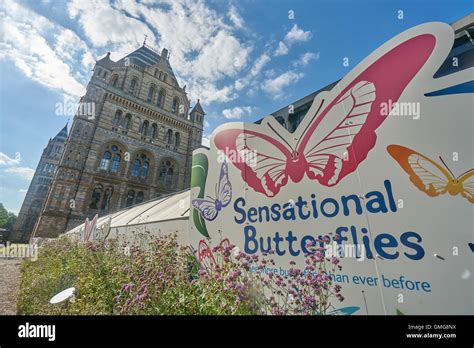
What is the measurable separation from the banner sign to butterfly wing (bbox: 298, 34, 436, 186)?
11mm

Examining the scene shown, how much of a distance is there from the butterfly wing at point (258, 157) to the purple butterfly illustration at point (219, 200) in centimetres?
33

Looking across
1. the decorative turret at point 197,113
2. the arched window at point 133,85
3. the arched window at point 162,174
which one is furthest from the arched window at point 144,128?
the decorative turret at point 197,113

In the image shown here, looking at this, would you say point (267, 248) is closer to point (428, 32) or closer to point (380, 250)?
point (380, 250)

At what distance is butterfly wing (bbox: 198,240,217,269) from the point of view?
3.59m

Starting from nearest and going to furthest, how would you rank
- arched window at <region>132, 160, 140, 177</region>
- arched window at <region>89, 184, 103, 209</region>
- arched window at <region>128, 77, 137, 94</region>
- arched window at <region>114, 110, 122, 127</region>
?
arched window at <region>89, 184, 103, 209</region>
arched window at <region>114, 110, 122, 127</region>
arched window at <region>132, 160, 140, 177</region>
arched window at <region>128, 77, 137, 94</region>

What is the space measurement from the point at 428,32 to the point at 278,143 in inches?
79.7

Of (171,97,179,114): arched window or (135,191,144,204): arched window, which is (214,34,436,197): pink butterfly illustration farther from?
(171,97,179,114): arched window

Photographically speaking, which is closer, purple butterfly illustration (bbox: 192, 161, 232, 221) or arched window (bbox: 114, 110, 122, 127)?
purple butterfly illustration (bbox: 192, 161, 232, 221)

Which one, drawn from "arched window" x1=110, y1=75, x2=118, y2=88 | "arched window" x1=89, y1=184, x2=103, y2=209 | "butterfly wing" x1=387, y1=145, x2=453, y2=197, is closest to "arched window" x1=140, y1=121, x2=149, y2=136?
"arched window" x1=110, y1=75, x2=118, y2=88

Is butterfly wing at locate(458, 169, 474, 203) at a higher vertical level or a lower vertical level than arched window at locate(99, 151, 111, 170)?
lower

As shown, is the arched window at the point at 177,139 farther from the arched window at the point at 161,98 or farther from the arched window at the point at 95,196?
the arched window at the point at 95,196
